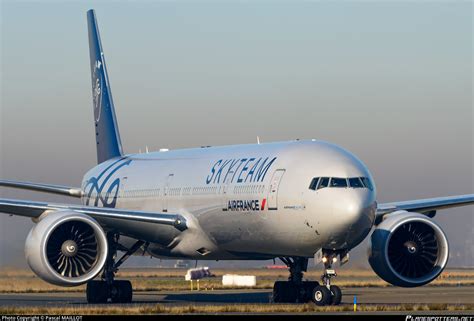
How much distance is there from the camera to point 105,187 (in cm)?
4428

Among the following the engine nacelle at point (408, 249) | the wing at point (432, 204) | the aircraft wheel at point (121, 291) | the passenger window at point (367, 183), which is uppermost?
the passenger window at point (367, 183)

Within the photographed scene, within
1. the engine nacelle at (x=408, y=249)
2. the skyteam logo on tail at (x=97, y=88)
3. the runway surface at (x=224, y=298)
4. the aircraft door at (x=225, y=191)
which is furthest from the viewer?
the skyteam logo on tail at (x=97, y=88)

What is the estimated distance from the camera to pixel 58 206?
3472cm

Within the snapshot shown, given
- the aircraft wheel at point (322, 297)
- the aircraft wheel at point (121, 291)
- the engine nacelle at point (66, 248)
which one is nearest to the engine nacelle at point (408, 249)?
the aircraft wheel at point (322, 297)

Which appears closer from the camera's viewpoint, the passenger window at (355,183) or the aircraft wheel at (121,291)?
the passenger window at (355,183)

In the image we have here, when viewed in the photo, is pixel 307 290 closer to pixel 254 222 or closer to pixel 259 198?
pixel 254 222

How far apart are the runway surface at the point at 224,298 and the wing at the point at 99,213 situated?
2.66 m

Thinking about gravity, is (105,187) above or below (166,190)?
below

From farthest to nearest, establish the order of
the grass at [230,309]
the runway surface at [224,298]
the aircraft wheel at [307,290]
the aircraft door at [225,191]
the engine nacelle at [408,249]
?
the aircraft wheel at [307,290]
the runway surface at [224,298]
the aircraft door at [225,191]
the engine nacelle at [408,249]
the grass at [230,309]

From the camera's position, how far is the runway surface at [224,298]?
118 ft

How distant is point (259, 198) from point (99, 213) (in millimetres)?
Answer: 5239

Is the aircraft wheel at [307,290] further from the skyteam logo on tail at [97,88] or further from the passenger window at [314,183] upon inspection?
the skyteam logo on tail at [97,88]

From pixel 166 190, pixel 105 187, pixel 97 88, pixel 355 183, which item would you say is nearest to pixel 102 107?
pixel 97 88

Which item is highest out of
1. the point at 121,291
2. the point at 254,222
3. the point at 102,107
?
the point at 102,107
